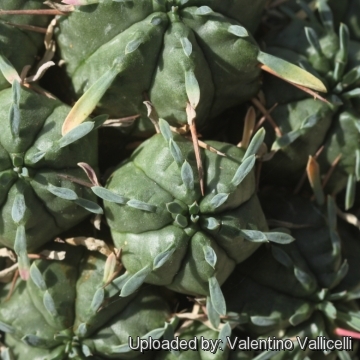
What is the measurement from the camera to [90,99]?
1364 millimetres

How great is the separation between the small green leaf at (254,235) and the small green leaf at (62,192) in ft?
1.36

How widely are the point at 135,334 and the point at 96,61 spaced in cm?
73

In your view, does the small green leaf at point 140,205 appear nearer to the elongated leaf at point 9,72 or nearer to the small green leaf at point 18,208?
the small green leaf at point 18,208

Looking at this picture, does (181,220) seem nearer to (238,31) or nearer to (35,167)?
(35,167)

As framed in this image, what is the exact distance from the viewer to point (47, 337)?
1.55 meters

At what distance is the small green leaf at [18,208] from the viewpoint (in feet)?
4.28

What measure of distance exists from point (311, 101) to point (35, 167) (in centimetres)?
79

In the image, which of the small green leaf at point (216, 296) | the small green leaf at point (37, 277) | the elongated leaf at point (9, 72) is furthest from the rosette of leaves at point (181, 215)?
the elongated leaf at point (9, 72)

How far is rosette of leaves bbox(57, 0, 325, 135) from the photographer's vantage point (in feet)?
4.42

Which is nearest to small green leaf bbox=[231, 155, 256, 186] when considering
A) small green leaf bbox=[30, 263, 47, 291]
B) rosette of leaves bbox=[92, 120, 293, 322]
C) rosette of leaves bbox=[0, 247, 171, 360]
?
rosette of leaves bbox=[92, 120, 293, 322]

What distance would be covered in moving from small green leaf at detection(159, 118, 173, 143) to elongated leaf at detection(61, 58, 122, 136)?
0.15 meters

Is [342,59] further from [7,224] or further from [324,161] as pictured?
[7,224]

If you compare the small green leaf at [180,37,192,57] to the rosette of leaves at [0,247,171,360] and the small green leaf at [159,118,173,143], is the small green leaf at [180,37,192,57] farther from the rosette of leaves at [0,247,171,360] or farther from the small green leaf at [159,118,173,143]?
the rosette of leaves at [0,247,171,360]

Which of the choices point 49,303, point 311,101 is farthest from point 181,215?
point 311,101
